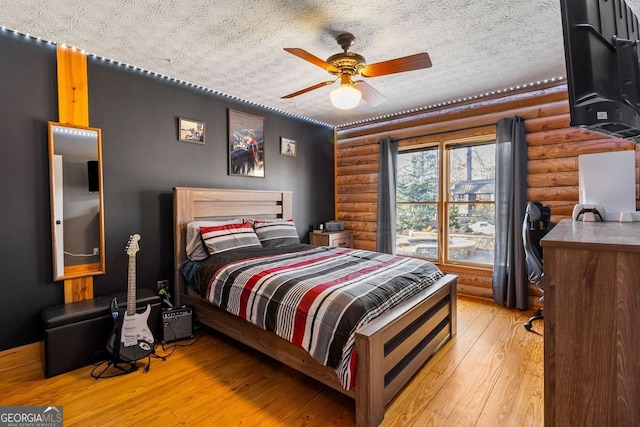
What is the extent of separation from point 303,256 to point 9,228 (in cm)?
231

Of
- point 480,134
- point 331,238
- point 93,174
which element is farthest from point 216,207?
point 480,134

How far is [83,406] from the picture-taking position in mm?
1848

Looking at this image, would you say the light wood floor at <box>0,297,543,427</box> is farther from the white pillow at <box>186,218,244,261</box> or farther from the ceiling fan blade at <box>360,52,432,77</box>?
the ceiling fan blade at <box>360,52,432,77</box>

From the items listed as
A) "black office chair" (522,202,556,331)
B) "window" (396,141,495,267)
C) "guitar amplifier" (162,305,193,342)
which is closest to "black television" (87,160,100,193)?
"guitar amplifier" (162,305,193,342)

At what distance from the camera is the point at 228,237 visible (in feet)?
10.1

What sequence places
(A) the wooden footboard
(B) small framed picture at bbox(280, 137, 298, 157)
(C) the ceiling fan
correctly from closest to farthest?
(A) the wooden footboard
(C) the ceiling fan
(B) small framed picture at bbox(280, 137, 298, 157)

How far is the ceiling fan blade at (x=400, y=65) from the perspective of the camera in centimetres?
199

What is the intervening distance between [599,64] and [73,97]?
3.48m

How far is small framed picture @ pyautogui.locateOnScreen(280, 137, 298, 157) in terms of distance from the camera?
4.42 m

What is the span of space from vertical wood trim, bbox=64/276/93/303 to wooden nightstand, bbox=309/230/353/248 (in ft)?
9.16

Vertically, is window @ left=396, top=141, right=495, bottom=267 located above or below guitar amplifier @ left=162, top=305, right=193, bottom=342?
above

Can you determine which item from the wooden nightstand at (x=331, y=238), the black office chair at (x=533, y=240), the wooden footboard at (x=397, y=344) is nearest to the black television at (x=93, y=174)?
the wooden footboard at (x=397, y=344)

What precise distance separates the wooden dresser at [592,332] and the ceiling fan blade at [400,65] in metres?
1.50

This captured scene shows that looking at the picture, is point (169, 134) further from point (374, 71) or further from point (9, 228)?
point (374, 71)
